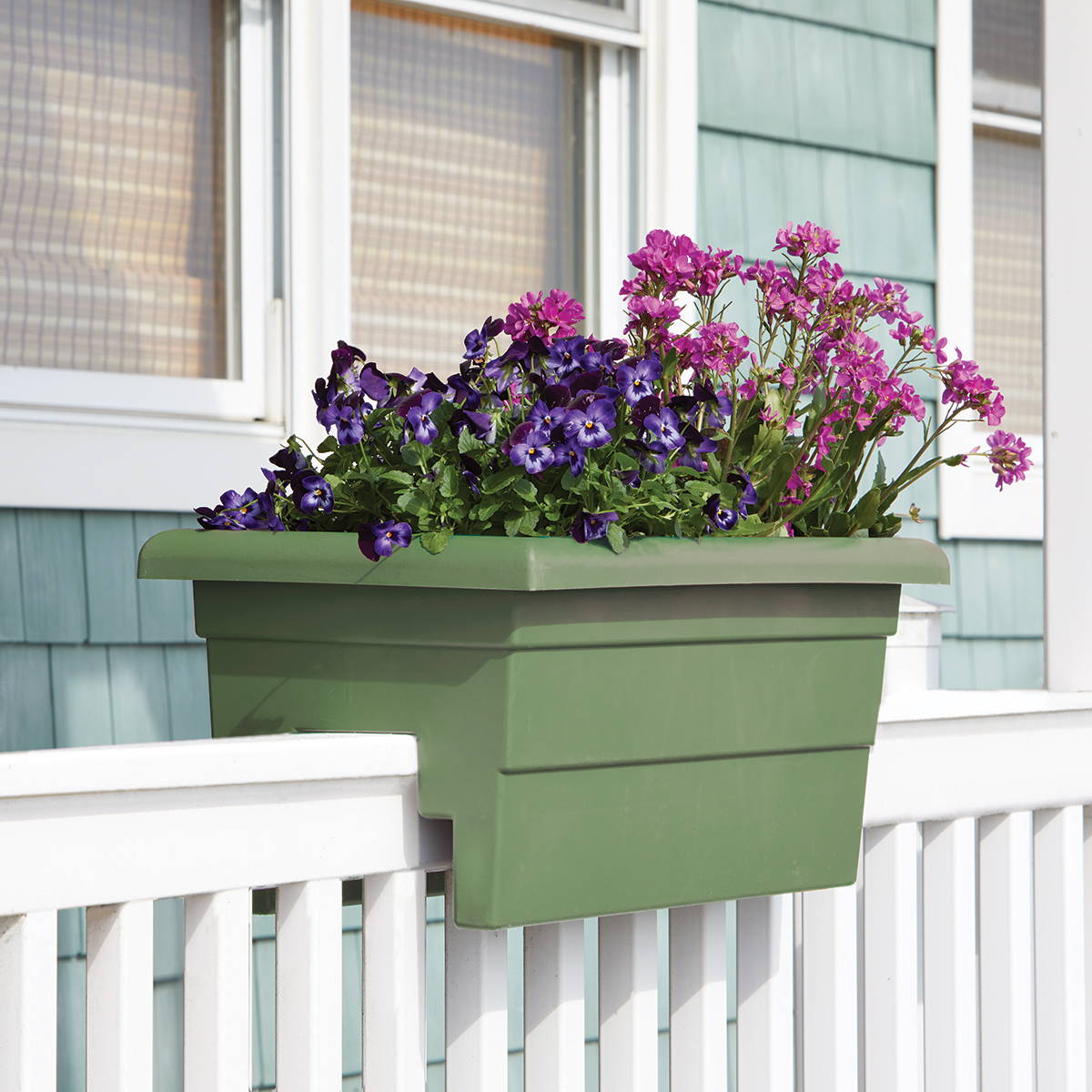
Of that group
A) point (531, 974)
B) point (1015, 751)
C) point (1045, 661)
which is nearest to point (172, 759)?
point (531, 974)

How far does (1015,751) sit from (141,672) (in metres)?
1.23

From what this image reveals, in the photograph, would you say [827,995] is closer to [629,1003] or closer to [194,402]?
[629,1003]

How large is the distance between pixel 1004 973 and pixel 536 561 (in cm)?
78

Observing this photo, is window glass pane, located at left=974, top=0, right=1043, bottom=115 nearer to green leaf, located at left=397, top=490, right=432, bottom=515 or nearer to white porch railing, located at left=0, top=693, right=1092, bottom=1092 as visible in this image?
white porch railing, located at left=0, top=693, right=1092, bottom=1092

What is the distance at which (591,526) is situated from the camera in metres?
1.00

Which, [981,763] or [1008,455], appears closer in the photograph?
[1008,455]

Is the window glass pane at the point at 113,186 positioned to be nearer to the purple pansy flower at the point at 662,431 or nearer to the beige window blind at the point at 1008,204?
the purple pansy flower at the point at 662,431

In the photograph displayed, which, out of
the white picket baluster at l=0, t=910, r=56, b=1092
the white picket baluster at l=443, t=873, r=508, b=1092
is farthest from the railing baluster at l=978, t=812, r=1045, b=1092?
the white picket baluster at l=0, t=910, r=56, b=1092

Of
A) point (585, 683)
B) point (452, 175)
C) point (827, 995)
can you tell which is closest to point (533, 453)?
point (585, 683)

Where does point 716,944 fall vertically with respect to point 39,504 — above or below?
below

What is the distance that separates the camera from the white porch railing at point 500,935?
0.94 metres

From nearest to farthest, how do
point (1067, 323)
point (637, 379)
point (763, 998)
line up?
1. point (637, 379)
2. point (763, 998)
3. point (1067, 323)

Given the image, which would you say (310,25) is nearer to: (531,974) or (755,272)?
(755,272)

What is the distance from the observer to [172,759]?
3.17ft
